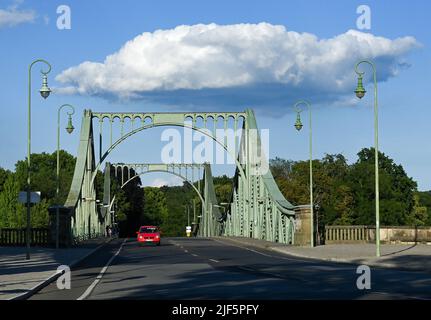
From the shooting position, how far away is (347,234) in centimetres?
5431

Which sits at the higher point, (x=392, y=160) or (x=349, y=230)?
(x=392, y=160)

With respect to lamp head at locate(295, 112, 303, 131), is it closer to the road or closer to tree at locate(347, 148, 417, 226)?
the road

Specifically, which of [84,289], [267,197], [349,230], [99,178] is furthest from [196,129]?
[99,178]

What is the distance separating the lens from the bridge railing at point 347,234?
5406 centimetres

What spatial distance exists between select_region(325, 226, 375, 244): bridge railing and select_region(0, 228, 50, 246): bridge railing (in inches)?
679

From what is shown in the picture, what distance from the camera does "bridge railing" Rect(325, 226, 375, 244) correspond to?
177 ft

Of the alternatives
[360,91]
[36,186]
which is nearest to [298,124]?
[360,91]

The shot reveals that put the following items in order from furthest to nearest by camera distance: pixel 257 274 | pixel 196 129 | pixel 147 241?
1. pixel 196 129
2. pixel 147 241
3. pixel 257 274

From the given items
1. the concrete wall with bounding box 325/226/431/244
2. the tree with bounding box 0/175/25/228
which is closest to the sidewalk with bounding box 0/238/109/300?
the concrete wall with bounding box 325/226/431/244

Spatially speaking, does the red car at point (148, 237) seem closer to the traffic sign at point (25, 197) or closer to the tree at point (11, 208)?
the traffic sign at point (25, 197)
